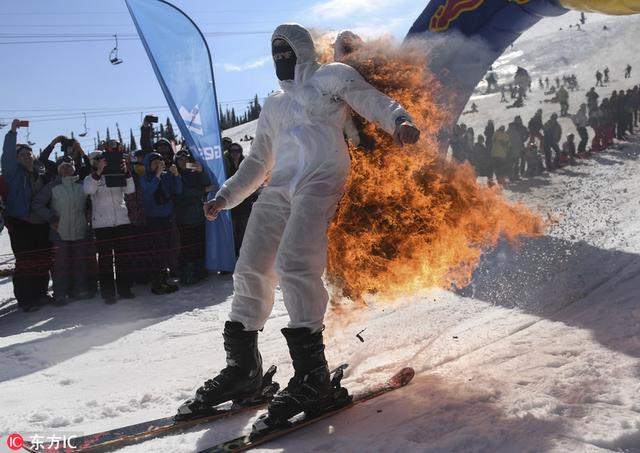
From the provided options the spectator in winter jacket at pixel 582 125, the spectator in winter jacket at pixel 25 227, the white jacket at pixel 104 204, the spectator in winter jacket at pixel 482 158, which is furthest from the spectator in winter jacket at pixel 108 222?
the spectator in winter jacket at pixel 582 125

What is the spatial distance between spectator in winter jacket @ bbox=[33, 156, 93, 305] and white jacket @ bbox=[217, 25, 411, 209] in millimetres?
4513

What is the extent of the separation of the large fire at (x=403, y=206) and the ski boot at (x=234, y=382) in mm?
666

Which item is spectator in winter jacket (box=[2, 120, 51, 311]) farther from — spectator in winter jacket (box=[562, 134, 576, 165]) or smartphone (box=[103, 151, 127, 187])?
spectator in winter jacket (box=[562, 134, 576, 165])

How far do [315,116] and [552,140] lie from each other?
472 inches

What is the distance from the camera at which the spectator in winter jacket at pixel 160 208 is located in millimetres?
7645

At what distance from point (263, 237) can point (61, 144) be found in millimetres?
6282

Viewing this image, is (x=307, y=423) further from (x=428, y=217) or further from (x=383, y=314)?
(x=383, y=314)

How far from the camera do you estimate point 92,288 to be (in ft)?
24.7

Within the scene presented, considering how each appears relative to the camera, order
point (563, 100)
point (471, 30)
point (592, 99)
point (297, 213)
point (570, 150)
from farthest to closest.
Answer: point (563, 100) < point (592, 99) < point (570, 150) < point (471, 30) < point (297, 213)

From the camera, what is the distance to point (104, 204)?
723 centimetres

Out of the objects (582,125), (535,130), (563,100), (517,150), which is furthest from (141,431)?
(563,100)

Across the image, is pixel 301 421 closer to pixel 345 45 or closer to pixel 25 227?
pixel 345 45

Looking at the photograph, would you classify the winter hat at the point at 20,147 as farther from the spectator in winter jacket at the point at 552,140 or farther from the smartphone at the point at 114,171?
the spectator in winter jacket at the point at 552,140

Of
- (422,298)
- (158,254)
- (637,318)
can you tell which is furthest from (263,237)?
(158,254)
